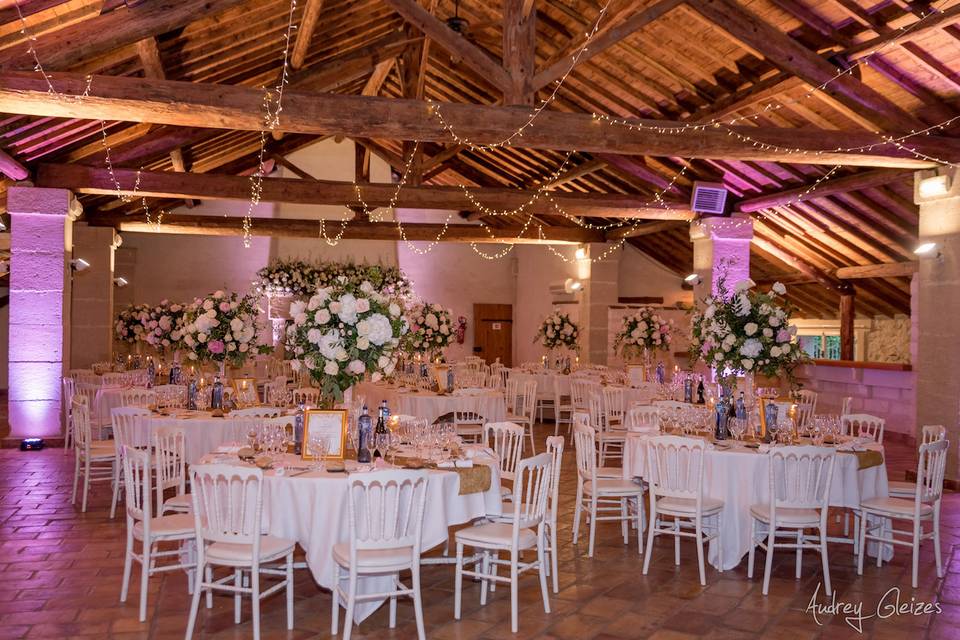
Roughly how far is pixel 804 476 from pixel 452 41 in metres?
4.61

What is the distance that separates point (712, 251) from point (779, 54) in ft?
14.4

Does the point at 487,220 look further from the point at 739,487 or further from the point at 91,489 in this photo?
the point at 739,487

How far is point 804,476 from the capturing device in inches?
183

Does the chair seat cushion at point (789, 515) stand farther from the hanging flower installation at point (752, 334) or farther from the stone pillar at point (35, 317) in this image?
the stone pillar at point (35, 317)

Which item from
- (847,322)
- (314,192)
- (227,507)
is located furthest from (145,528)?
(847,322)

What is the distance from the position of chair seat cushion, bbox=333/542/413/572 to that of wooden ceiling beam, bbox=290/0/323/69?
5675 millimetres

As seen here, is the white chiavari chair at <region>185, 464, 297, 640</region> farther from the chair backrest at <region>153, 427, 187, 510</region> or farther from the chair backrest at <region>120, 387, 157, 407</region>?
the chair backrest at <region>120, 387, 157, 407</region>

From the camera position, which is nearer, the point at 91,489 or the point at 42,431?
the point at 91,489

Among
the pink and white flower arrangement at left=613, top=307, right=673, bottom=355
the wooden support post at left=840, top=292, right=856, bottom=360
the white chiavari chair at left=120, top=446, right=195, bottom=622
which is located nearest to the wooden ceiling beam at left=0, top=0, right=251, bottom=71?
the white chiavari chair at left=120, top=446, right=195, bottom=622

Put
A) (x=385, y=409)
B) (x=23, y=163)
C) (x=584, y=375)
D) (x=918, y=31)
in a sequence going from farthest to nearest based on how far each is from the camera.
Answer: (x=584, y=375) → (x=23, y=163) → (x=918, y=31) → (x=385, y=409)

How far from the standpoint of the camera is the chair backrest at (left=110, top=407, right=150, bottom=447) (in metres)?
5.61

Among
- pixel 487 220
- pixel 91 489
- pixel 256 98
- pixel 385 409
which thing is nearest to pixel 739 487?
pixel 385 409

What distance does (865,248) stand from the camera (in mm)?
11852

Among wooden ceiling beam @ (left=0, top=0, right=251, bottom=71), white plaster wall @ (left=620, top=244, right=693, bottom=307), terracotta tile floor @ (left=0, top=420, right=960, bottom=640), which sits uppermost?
wooden ceiling beam @ (left=0, top=0, right=251, bottom=71)
